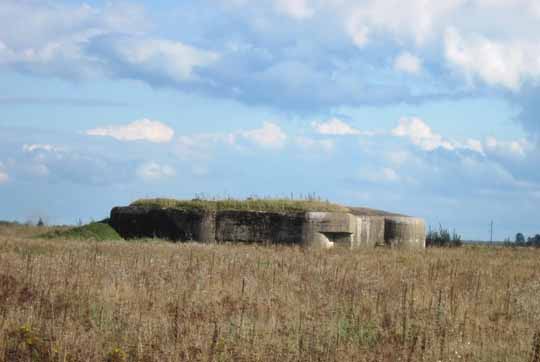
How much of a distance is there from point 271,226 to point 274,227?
0.27ft

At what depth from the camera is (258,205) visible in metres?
20.8

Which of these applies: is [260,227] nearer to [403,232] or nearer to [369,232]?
[369,232]

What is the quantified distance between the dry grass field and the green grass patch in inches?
180

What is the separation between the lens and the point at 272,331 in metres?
8.00

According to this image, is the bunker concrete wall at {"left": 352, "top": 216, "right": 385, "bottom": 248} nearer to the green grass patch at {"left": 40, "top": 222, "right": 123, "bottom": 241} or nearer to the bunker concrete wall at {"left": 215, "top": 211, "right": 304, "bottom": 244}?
the bunker concrete wall at {"left": 215, "top": 211, "right": 304, "bottom": 244}

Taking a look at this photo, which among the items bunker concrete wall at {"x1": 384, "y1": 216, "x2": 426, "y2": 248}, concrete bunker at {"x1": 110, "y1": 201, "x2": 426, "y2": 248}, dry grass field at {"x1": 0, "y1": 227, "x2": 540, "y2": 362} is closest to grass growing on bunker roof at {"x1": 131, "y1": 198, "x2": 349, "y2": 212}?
concrete bunker at {"x1": 110, "y1": 201, "x2": 426, "y2": 248}

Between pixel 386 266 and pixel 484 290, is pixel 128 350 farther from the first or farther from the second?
pixel 386 266

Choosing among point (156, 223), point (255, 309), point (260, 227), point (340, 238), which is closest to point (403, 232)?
point (340, 238)

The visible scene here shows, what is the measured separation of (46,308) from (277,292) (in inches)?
125

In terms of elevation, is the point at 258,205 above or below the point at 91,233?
above

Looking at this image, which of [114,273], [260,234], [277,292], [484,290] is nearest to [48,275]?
[114,273]

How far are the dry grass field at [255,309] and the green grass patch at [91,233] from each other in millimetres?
4565

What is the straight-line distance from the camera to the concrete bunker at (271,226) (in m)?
20.2

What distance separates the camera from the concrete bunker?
20.2 metres
